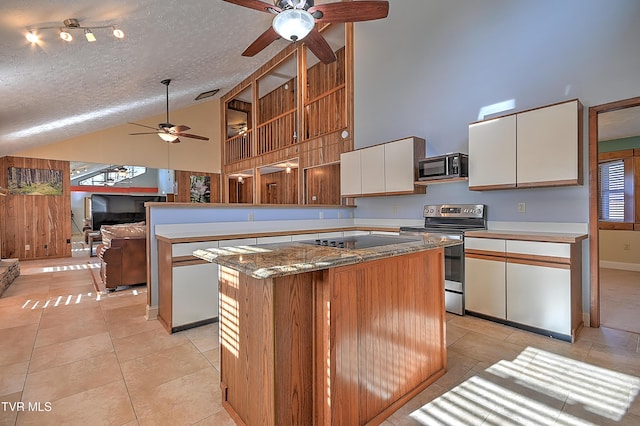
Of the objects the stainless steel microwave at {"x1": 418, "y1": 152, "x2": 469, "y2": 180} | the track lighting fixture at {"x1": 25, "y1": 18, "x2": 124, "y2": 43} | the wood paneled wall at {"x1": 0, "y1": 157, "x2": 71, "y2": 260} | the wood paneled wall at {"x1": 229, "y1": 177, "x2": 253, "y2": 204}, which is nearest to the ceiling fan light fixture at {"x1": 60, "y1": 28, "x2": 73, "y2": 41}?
the track lighting fixture at {"x1": 25, "y1": 18, "x2": 124, "y2": 43}

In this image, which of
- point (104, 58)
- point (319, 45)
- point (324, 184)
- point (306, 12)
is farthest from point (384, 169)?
point (104, 58)

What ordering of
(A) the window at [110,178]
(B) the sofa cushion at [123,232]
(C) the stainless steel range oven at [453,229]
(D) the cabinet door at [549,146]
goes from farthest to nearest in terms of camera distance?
(A) the window at [110,178] < (B) the sofa cushion at [123,232] < (C) the stainless steel range oven at [453,229] < (D) the cabinet door at [549,146]

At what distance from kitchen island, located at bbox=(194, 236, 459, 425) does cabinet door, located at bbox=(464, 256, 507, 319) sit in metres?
1.73

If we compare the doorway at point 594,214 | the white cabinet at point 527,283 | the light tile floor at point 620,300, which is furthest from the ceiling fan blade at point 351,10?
the light tile floor at point 620,300

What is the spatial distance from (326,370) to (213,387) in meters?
1.00

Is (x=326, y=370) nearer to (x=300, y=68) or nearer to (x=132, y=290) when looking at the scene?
(x=132, y=290)

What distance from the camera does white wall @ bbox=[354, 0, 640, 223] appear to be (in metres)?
2.88

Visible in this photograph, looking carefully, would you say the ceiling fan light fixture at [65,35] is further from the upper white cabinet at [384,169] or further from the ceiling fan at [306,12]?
the upper white cabinet at [384,169]

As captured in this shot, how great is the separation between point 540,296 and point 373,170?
101 inches

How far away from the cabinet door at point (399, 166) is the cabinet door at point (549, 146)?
A: 1.27 meters

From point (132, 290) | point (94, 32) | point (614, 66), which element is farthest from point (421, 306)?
point (132, 290)

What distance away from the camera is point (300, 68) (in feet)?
21.3

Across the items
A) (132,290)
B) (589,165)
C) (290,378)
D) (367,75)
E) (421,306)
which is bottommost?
(132,290)

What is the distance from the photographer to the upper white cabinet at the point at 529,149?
277cm
